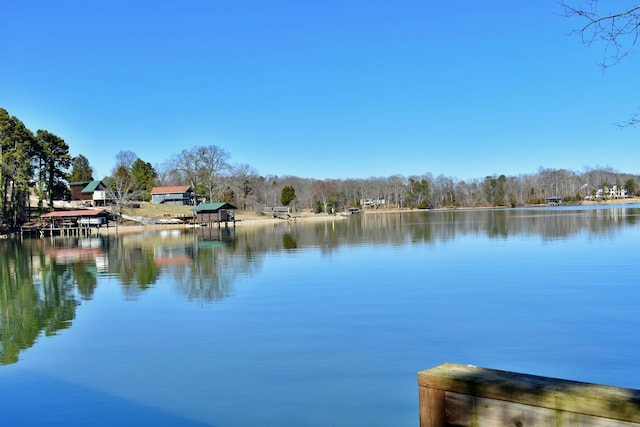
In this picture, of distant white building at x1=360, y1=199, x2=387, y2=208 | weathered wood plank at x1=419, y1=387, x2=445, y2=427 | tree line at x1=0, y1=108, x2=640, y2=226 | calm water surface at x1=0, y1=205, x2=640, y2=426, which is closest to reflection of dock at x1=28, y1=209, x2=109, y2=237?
tree line at x1=0, y1=108, x2=640, y2=226

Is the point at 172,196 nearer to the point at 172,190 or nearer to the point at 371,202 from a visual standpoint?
the point at 172,190

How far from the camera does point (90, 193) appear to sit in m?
94.1

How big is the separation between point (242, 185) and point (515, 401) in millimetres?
114797

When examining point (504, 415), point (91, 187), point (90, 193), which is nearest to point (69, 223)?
point (90, 193)

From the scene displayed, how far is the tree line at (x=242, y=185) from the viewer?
63625 millimetres

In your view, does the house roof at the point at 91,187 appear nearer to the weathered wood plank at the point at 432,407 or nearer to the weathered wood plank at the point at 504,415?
the weathered wood plank at the point at 432,407

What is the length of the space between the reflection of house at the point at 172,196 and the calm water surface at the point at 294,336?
81.8 meters

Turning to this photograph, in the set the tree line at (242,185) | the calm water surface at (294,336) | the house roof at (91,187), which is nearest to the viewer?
the calm water surface at (294,336)

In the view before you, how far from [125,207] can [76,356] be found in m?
85.6

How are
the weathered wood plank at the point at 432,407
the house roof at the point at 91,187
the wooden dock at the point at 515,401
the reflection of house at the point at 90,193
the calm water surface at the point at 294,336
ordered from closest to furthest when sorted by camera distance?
1. the wooden dock at the point at 515,401
2. the weathered wood plank at the point at 432,407
3. the calm water surface at the point at 294,336
4. the reflection of house at the point at 90,193
5. the house roof at the point at 91,187

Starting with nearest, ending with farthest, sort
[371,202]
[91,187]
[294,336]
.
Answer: [294,336] → [91,187] → [371,202]

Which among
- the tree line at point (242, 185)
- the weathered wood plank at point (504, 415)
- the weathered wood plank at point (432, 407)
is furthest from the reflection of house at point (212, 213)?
the weathered wood plank at point (504, 415)

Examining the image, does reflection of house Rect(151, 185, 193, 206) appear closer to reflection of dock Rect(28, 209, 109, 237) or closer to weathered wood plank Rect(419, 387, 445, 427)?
reflection of dock Rect(28, 209, 109, 237)

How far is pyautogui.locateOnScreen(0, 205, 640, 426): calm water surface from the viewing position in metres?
8.19
